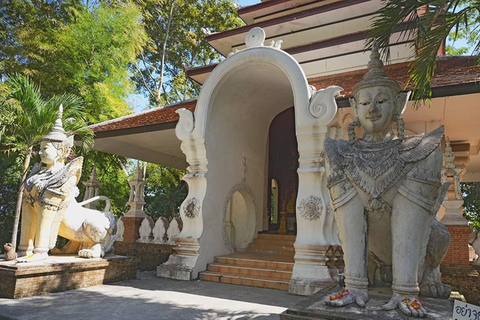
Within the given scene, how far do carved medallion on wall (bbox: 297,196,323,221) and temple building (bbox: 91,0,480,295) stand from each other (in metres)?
0.02

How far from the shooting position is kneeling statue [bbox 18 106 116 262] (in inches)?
207

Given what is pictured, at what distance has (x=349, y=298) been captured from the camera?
2.99m

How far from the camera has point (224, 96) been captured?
7.90 metres

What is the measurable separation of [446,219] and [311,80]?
4.57 metres

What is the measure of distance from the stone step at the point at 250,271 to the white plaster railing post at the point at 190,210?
1.74 ft

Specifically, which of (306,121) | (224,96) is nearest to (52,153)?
(224,96)

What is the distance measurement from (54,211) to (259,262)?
392 cm

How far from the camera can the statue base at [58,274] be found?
486 centimetres

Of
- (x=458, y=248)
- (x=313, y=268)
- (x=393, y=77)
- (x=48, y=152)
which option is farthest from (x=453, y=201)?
(x=48, y=152)

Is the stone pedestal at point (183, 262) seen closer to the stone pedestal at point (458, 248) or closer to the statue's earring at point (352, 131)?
the statue's earring at point (352, 131)

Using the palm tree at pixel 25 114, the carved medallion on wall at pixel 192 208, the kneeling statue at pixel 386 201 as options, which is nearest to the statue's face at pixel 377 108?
the kneeling statue at pixel 386 201

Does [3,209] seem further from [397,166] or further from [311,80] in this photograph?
[397,166]

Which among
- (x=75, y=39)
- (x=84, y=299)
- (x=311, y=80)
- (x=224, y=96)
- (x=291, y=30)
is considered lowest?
(x=84, y=299)

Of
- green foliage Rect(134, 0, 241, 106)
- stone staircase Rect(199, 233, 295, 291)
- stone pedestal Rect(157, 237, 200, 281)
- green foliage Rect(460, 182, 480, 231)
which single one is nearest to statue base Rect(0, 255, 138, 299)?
stone pedestal Rect(157, 237, 200, 281)
